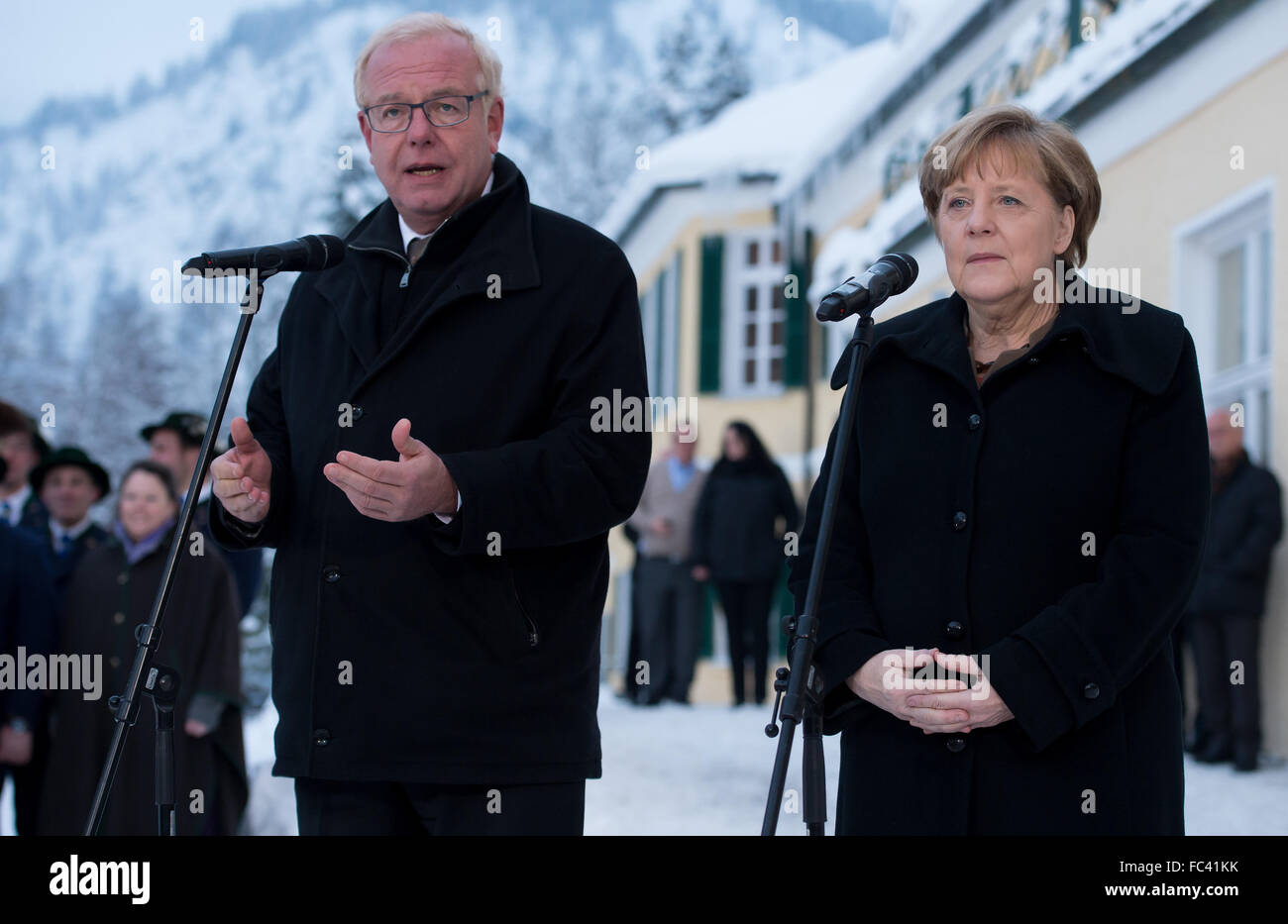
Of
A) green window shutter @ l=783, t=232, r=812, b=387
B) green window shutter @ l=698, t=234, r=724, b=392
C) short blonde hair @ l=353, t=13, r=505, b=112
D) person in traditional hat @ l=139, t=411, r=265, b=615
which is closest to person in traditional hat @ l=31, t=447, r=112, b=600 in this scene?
person in traditional hat @ l=139, t=411, r=265, b=615

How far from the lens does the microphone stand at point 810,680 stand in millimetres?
2611

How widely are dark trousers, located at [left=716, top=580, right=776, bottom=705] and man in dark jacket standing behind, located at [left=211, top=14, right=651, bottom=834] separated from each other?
7338mm

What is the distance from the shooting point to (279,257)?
3115 millimetres

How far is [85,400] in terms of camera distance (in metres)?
32.7

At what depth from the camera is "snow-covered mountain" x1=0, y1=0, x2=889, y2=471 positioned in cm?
2584

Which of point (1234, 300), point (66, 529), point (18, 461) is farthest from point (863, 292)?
point (1234, 300)

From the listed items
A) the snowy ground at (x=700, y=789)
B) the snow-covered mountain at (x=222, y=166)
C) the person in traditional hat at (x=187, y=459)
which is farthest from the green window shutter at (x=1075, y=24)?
the snow-covered mountain at (x=222, y=166)

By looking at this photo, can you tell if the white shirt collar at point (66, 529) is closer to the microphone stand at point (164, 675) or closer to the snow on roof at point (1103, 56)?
the snow on roof at point (1103, 56)

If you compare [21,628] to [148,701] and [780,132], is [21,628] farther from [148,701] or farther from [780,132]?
[780,132]

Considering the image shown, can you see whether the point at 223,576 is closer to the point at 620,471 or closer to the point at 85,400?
Answer: the point at 620,471

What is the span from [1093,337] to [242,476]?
155 centimetres

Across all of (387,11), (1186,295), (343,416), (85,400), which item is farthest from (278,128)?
(343,416)

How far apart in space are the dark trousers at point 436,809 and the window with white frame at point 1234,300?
5457mm

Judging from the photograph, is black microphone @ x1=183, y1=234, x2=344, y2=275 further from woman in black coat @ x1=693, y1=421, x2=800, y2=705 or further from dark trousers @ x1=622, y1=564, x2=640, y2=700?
dark trousers @ x1=622, y1=564, x2=640, y2=700
